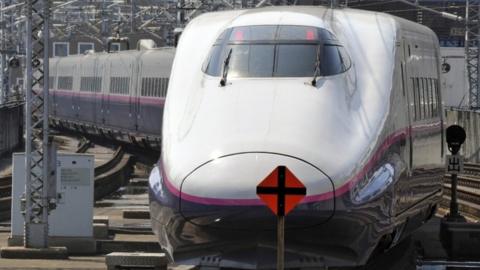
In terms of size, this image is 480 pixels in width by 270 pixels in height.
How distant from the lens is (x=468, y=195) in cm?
2875

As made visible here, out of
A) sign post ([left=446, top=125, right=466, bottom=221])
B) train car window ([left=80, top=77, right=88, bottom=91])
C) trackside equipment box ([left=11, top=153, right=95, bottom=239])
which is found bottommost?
train car window ([left=80, top=77, right=88, bottom=91])

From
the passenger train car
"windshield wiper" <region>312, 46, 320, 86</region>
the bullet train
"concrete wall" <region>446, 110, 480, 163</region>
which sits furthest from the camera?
"concrete wall" <region>446, 110, 480, 163</region>

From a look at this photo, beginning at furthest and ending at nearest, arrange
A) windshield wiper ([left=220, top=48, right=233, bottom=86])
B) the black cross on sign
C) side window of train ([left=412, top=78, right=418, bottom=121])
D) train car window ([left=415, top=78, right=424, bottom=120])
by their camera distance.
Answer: train car window ([left=415, top=78, right=424, bottom=120]) < side window of train ([left=412, top=78, right=418, bottom=121]) < windshield wiper ([left=220, top=48, right=233, bottom=86]) < the black cross on sign

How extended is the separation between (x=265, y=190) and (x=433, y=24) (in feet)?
279

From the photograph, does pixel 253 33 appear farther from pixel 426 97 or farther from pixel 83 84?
pixel 83 84

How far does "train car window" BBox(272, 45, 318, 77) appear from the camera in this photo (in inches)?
448

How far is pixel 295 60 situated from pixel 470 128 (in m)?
34.5

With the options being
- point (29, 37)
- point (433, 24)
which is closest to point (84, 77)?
point (29, 37)

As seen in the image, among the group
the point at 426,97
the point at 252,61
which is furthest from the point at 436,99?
the point at 252,61

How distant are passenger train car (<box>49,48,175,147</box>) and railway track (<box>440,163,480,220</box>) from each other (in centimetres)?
884

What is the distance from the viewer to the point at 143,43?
1693 inches

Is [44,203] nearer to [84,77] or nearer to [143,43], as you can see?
[143,43]

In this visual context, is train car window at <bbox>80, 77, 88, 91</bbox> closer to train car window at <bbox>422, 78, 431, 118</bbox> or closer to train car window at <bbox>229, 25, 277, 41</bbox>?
train car window at <bbox>422, 78, 431, 118</bbox>

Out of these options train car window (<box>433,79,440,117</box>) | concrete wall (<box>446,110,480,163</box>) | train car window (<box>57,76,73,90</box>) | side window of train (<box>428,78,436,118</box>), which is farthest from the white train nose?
train car window (<box>57,76,73,90</box>)
